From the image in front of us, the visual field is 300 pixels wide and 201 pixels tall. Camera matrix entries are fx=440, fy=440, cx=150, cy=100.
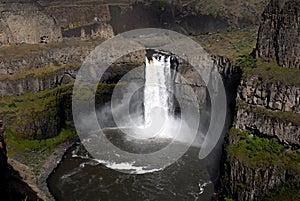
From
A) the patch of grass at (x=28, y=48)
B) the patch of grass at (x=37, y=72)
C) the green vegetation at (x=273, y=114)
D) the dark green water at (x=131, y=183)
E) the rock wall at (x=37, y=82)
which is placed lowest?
the dark green water at (x=131, y=183)

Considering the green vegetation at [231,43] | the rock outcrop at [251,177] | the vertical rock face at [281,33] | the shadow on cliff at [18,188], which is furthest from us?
the green vegetation at [231,43]

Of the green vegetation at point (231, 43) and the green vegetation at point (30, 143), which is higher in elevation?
the green vegetation at point (231, 43)

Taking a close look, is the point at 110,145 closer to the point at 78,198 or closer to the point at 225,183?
the point at 78,198

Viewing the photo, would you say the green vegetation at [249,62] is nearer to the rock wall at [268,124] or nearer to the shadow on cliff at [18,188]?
the rock wall at [268,124]

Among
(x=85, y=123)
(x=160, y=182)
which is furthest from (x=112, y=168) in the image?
(x=85, y=123)

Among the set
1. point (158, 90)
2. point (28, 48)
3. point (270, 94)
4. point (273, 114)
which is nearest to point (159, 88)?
point (158, 90)

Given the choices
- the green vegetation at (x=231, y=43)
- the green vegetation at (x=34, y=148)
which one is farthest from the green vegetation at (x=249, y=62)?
the green vegetation at (x=34, y=148)
